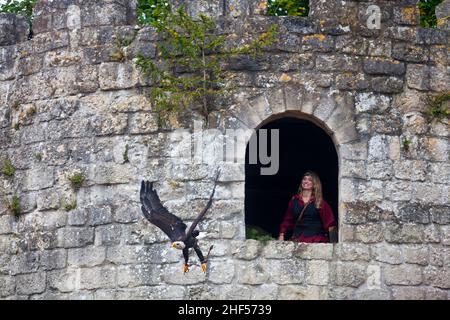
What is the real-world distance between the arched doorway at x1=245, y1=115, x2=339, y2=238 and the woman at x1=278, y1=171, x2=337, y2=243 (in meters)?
2.59

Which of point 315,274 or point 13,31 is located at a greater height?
point 13,31

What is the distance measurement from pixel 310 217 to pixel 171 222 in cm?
167

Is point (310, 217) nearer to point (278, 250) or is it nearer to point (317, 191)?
point (317, 191)

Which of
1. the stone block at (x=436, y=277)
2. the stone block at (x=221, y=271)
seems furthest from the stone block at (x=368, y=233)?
the stone block at (x=221, y=271)

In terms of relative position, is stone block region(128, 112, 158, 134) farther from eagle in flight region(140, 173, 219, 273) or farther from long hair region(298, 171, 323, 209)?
long hair region(298, 171, 323, 209)

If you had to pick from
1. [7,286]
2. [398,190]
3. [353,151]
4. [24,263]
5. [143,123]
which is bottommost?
[7,286]

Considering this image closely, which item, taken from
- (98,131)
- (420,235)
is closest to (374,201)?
(420,235)

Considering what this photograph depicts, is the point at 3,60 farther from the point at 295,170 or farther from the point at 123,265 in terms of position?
the point at 295,170

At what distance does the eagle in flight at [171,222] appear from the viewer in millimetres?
15500

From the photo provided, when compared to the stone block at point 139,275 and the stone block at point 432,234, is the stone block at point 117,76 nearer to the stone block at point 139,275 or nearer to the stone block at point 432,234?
the stone block at point 139,275

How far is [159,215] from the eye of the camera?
15.6 m

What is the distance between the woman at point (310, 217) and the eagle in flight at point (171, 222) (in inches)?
45.2

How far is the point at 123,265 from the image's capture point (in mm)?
15617

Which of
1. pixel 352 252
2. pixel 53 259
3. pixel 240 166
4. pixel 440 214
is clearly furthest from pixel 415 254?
pixel 53 259
